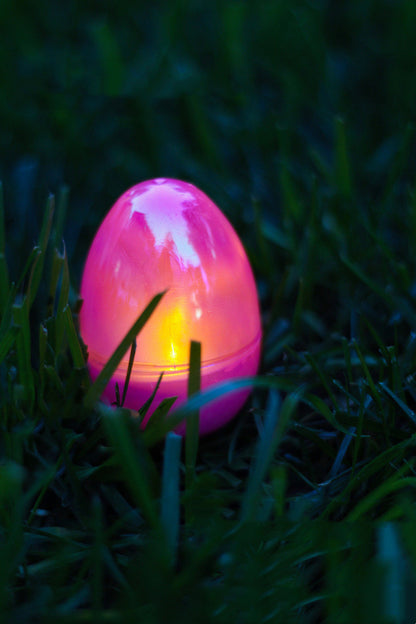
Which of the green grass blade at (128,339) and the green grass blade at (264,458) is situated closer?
the green grass blade at (264,458)

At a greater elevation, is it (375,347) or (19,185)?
(19,185)

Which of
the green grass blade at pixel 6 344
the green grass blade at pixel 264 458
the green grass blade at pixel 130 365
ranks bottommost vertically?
the green grass blade at pixel 264 458

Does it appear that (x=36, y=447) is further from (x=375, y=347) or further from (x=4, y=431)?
(x=375, y=347)

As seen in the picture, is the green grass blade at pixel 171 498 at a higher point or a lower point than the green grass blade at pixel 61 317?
lower

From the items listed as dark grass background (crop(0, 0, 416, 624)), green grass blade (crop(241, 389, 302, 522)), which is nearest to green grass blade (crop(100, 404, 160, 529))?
dark grass background (crop(0, 0, 416, 624))

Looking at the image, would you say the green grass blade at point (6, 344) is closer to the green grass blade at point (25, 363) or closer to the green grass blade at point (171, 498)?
the green grass blade at point (25, 363)

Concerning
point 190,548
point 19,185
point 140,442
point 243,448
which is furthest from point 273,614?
point 19,185

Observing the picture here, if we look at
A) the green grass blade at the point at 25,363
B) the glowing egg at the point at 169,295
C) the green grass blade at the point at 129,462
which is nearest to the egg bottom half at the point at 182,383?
the glowing egg at the point at 169,295
